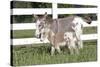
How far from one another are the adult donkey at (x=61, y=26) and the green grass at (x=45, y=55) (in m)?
0.09

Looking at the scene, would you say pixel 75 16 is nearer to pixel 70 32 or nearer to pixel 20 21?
pixel 70 32

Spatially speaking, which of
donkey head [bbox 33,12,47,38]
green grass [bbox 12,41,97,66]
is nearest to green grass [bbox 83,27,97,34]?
green grass [bbox 12,41,97,66]

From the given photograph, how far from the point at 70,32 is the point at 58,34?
0.14 metres

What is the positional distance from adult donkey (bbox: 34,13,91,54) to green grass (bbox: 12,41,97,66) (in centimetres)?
9

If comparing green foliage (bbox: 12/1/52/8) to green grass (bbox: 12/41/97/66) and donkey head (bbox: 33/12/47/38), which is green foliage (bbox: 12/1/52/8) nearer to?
donkey head (bbox: 33/12/47/38)

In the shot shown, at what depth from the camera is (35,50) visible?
11.7 ft

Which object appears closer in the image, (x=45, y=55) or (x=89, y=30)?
(x=45, y=55)

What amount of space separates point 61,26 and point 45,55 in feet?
1.24

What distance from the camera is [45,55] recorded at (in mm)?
3604

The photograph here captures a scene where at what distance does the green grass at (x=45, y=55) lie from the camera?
3504 millimetres

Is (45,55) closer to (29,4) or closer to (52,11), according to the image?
(52,11)

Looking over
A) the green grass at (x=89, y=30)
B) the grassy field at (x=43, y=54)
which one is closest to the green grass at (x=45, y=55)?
the grassy field at (x=43, y=54)

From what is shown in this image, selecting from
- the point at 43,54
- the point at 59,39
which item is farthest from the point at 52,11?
the point at 43,54

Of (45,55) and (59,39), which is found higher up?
(59,39)
